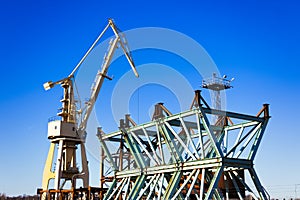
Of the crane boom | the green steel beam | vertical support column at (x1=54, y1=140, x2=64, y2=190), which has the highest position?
the crane boom

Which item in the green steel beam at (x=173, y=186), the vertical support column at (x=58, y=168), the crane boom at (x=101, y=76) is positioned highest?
the crane boom at (x=101, y=76)

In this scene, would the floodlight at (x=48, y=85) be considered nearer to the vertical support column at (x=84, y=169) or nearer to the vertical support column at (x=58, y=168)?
the vertical support column at (x=84, y=169)

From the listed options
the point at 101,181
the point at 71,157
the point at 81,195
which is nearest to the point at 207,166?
the point at 101,181

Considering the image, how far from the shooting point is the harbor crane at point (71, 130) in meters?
78.6

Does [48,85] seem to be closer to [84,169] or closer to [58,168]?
[58,168]

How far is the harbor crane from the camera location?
78625mm

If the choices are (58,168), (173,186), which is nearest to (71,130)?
(58,168)

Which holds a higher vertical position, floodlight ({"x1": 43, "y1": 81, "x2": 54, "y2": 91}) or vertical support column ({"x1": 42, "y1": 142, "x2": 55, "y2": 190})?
floodlight ({"x1": 43, "y1": 81, "x2": 54, "y2": 91})

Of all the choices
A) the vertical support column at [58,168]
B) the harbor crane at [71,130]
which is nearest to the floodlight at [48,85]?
the harbor crane at [71,130]

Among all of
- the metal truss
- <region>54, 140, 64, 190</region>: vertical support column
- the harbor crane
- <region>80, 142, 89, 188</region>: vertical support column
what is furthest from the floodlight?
the metal truss

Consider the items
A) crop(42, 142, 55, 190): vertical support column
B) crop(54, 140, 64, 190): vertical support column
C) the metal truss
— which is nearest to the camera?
the metal truss

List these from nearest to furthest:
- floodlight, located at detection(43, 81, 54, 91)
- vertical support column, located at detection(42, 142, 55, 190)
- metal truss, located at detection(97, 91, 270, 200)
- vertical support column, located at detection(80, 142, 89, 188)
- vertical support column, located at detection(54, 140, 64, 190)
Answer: metal truss, located at detection(97, 91, 270, 200), vertical support column, located at detection(54, 140, 64, 190), vertical support column, located at detection(42, 142, 55, 190), vertical support column, located at detection(80, 142, 89, 188), floodlight, located at detection(43, 81, 54, 91)

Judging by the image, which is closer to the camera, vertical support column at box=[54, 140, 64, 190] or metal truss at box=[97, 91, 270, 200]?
metal truss at box=[97, 91, 270, 200]

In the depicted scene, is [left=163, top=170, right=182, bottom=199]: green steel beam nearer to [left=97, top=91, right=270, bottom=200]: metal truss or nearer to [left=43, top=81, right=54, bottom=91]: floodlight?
[left=97, top=91, right=270, bottom=200]: metal truss
